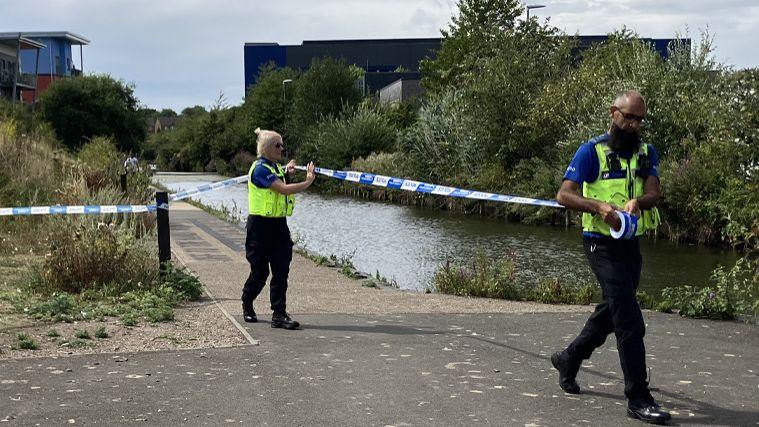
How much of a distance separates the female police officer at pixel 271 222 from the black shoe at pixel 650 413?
11.3 ft

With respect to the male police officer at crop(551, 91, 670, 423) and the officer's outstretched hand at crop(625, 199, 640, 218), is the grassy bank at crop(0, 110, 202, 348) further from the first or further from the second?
the officer's outstretched hand at crop(625, 199, 640, 218)

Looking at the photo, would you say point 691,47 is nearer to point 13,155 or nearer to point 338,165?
point 13,155

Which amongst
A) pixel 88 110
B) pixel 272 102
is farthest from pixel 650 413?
pixel 272 102

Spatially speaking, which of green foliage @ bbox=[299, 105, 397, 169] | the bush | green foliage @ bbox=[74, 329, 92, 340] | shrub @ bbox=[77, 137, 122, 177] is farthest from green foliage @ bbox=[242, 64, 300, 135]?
green foliage @ bbox=[74, 329, 92, 340]

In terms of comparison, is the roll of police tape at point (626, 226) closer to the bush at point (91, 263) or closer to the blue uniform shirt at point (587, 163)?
the blue uniform shirt at point (587, 163)

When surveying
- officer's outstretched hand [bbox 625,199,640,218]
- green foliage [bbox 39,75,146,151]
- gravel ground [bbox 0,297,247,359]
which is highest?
green foliage [bbox 39,75,146,151]

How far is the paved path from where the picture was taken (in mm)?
5555

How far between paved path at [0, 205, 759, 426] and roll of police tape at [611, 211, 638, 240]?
1044 mm

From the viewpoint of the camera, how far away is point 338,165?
172ft

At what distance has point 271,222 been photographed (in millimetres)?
8297

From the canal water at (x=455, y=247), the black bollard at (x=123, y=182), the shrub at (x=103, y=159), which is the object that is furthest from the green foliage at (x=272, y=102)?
the black bollard at (x=123, y=182)

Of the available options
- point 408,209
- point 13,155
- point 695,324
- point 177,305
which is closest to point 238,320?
point 177,305

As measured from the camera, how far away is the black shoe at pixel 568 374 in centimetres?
604

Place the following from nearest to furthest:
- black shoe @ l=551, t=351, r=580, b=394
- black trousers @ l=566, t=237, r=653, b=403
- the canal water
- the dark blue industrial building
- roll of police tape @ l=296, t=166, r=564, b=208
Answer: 1. black trousers @ l=566, t=237, r=653, b=403
2. black shoe @ l=551, t=351, r=580, b=394
3. roll of police tape @ l=296, t=166, r=564, b=208
4. the canal water
5. the dark blue industrial building
